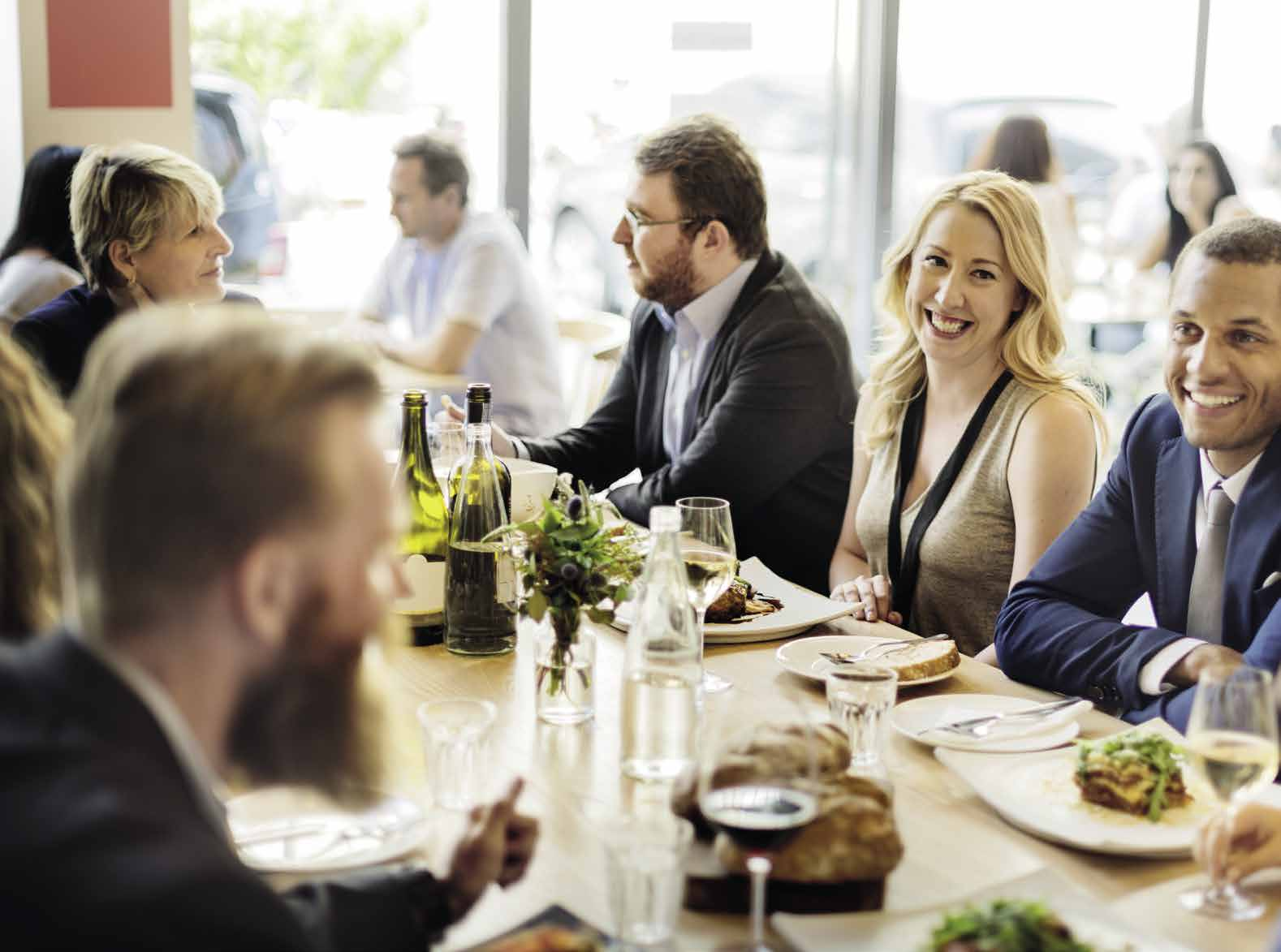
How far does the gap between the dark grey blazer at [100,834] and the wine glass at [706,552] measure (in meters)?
0.88

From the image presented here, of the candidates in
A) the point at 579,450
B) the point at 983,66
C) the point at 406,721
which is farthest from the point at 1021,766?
the point at 983,66

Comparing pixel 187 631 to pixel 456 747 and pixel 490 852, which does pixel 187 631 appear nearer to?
pixel 490 852

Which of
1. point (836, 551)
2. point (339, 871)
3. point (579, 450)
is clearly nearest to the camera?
point (339, 871)

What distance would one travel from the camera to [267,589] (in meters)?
0.82

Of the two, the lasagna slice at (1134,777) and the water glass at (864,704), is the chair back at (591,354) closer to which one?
the water glass at (864,704)

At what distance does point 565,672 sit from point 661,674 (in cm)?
23

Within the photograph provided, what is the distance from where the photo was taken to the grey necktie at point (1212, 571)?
191 cm

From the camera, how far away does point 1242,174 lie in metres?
5.48

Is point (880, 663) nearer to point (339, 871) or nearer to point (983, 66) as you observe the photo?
point (339, 871)

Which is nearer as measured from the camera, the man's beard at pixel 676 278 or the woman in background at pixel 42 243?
the man's beard at pixel 676 278

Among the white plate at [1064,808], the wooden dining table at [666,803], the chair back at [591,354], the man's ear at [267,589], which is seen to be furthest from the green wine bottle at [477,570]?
the chair back at [591,354]

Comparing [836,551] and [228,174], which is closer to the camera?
[836,551]

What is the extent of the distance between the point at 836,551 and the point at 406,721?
1.31 metres

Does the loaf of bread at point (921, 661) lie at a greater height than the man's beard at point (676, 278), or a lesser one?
lesser
